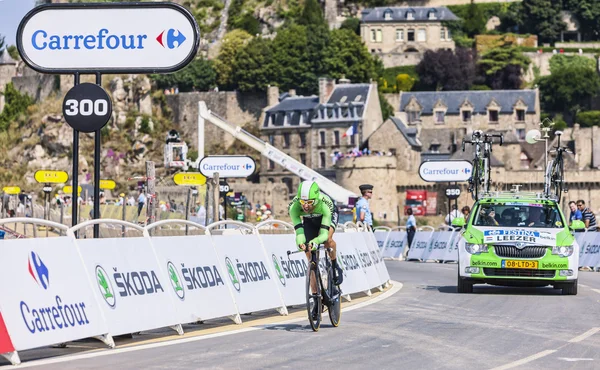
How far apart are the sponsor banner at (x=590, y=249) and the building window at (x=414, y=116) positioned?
9409cm

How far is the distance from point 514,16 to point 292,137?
41018 millimetres

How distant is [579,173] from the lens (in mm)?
118562

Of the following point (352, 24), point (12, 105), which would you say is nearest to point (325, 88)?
point (352, 24)

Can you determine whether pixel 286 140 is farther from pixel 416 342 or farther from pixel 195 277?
→ pixel 416 342

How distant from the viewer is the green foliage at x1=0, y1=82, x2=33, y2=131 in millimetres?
139750

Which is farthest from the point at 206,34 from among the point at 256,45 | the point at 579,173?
the point at 579,173

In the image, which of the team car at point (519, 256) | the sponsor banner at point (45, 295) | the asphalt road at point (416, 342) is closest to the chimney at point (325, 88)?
the team car at point (519, 256)

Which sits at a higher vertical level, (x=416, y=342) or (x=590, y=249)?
(x=416, y=342)

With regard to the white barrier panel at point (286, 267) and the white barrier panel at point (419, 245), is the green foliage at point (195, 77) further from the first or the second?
the white barrier panel at point (286, 267)

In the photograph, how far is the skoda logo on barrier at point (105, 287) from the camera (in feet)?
46.9

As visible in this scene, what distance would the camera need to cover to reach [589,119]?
13475 centimetres

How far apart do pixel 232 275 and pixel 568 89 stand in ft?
412

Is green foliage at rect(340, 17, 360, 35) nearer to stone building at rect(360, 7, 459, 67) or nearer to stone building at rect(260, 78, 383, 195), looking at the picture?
stone building at rect(360, 7, 459, 67)

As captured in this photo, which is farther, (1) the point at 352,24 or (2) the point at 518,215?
(1) the point at 352,24
